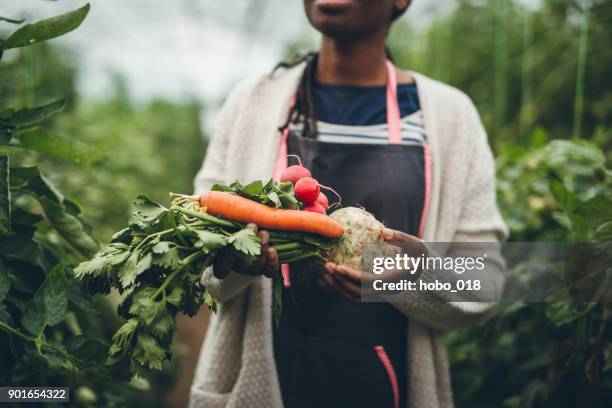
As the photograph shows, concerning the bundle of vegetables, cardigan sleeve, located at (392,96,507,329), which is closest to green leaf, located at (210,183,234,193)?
the bundle of vegetables

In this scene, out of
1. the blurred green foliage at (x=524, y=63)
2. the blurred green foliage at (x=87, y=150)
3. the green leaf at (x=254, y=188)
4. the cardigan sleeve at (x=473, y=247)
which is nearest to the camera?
the green leaf at (x=254, y=188)

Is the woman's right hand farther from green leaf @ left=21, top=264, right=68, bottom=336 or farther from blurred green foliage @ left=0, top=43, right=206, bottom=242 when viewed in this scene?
blurred green foliage @ left=0, top=43, right=206, bottom=242

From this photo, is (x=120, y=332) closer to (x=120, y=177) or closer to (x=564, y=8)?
(x=564, y=8)

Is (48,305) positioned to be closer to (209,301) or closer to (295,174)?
(209,301)

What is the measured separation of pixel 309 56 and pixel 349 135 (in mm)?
435

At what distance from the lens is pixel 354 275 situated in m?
Answer: 1.52

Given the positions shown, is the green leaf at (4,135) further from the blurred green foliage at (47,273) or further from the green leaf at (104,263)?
the green leaf at (104,263)

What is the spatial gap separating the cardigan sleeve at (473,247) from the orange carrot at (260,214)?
0.46 meters

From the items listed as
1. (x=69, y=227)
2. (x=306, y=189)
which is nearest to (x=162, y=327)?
(x=306, y=189)

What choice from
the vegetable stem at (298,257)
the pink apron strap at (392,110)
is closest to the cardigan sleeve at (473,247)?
the pink apron strap at (392,110)

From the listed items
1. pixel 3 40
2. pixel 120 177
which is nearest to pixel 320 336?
pixel 3 40

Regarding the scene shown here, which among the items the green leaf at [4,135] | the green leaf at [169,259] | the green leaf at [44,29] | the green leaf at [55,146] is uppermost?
the green leaf at [44,29]

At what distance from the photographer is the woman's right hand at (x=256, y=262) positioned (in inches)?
55.7

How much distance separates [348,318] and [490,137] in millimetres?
2699
